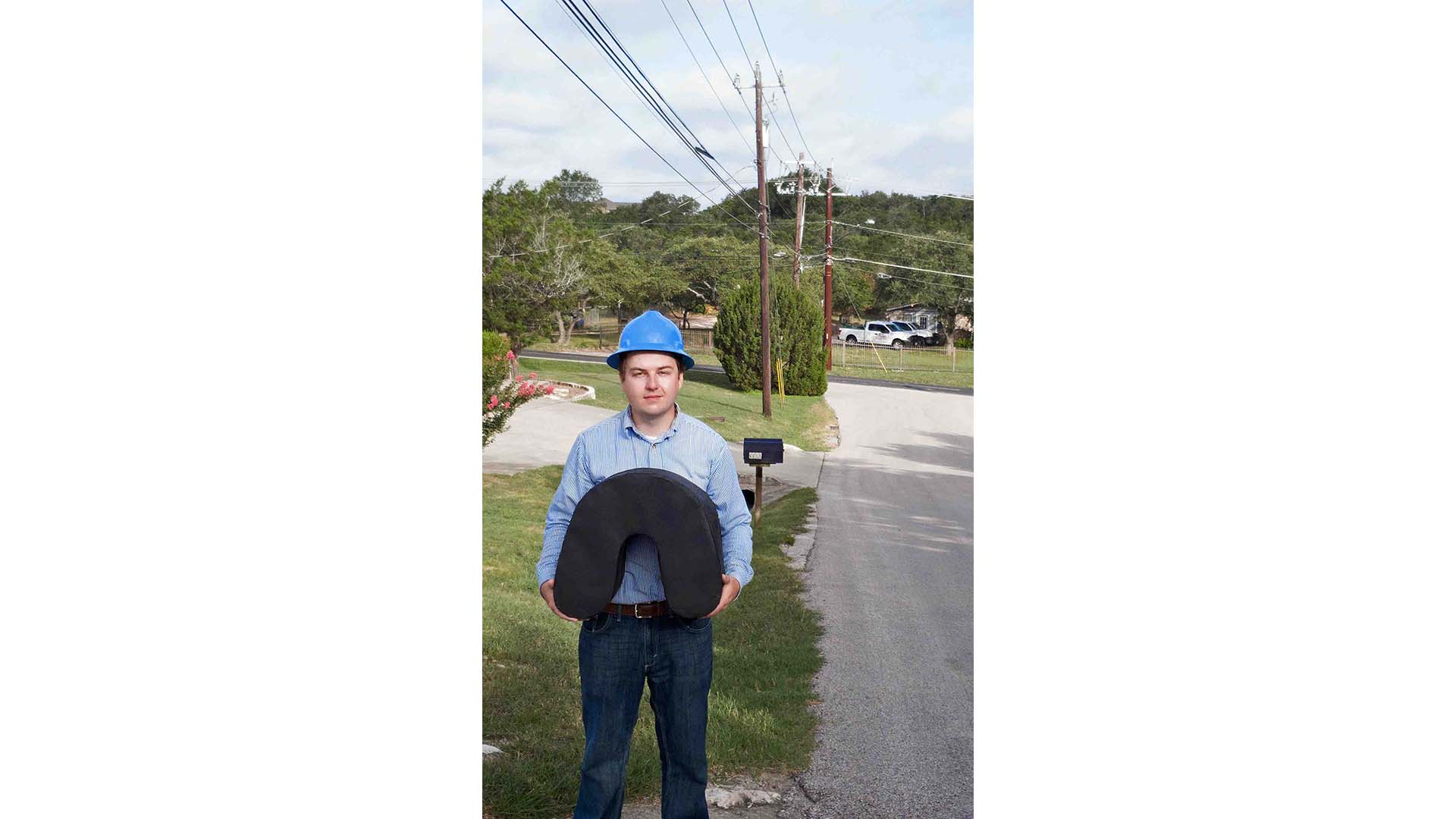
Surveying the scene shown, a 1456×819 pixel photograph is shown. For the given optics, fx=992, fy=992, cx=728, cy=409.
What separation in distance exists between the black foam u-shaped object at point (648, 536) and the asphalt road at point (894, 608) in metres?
0.94

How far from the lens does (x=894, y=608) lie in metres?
4.05

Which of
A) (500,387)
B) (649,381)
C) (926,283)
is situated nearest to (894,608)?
(926,283)

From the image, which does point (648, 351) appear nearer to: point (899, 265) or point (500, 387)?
point (899, 265)

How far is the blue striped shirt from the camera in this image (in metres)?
2.21

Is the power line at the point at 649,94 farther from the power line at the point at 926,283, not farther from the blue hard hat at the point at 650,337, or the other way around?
the blue hard hat at the point at 650,337

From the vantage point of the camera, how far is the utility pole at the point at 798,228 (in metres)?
3.25

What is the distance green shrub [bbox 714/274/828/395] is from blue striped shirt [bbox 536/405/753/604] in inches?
41.7

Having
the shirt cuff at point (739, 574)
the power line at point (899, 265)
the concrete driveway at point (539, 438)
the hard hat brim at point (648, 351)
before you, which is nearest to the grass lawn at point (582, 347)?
the concrete driveway at point (539, 438)

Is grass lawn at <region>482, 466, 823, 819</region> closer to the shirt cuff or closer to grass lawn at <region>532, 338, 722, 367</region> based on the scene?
grass lawn at <region>532, 338, 722, 367</region>

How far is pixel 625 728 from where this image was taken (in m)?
2.21
